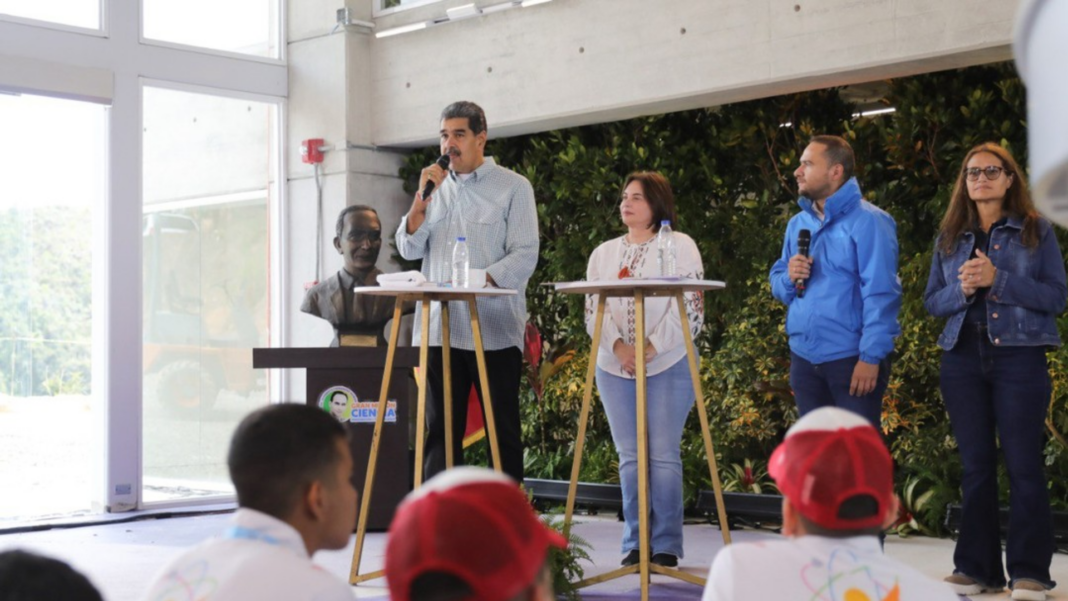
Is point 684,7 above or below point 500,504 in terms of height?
above

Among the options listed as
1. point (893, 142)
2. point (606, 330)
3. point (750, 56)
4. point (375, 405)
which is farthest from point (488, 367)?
point (893, 142)

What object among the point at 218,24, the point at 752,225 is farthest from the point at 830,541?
the point at 218,24

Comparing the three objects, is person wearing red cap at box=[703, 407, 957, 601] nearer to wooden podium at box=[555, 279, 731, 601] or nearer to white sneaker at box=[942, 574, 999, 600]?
wooden podium at box=[555, 279, 731, 601]

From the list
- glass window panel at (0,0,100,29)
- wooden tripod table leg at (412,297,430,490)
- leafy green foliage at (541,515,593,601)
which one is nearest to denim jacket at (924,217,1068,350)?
leafy green foliage at (541,515,593,601)

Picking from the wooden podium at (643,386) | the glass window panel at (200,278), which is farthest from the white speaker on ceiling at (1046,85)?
the glass window panel at (200,278)

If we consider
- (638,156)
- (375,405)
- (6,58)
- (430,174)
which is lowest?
(375,405)

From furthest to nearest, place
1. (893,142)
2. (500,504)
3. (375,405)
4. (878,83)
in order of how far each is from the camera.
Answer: (878,83), (893,142), (375,405), (500,504)

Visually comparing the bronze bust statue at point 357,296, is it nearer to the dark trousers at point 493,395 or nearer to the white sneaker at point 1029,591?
the dark trousers at point 493,395

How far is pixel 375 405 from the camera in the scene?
6.53 metres

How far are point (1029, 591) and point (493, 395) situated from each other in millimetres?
2123

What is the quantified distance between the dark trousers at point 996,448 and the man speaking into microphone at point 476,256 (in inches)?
65.9

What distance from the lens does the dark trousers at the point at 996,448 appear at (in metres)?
4.43

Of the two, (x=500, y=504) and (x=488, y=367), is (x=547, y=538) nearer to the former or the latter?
(x=500, y=504)

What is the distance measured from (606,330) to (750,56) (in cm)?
250
